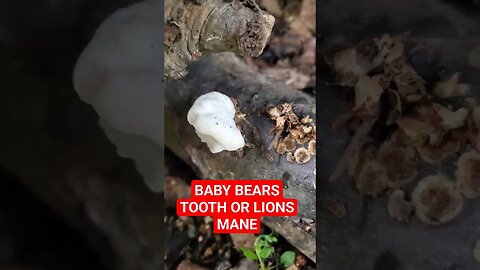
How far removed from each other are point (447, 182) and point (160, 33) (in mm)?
417

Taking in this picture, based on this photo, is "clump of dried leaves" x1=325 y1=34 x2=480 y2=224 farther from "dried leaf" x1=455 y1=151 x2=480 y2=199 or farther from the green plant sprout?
the green plant sprout

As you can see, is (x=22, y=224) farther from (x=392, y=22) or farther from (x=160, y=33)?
(x=392, y=22)

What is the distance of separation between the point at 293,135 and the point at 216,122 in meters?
0.11

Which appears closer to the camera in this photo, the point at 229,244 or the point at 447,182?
the point at 447,182

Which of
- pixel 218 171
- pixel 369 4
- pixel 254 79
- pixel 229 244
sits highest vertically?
pixel 369 4

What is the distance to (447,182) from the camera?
2.08ft

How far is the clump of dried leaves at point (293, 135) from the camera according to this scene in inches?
26.0

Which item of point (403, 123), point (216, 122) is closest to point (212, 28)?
point (216, 122)

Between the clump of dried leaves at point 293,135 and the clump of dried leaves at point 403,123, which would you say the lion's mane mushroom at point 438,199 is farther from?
the clump of dried leaves at point 293,135

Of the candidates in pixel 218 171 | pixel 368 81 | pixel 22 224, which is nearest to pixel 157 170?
pixel 218 171

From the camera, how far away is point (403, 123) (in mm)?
647

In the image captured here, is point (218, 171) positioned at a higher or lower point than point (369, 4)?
lower

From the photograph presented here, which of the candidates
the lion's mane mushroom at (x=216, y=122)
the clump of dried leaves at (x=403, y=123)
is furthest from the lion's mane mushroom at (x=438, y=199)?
the lion's mane mushroom at (x=216, y=122)

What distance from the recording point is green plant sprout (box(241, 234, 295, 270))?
0.73 meters
